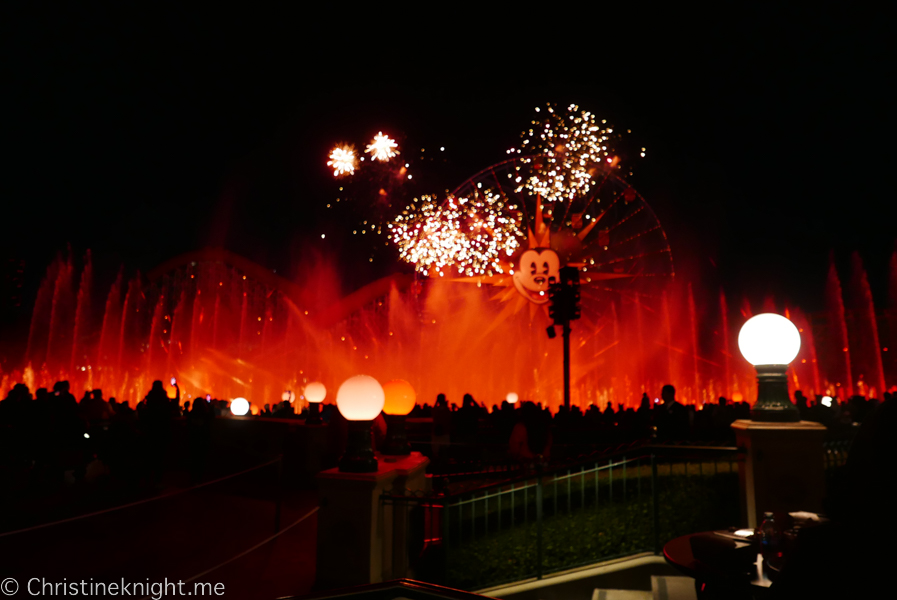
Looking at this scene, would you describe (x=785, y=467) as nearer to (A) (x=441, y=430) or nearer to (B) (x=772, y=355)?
(B) (x=772, y=355)

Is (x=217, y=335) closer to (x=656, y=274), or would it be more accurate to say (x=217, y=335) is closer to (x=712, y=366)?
(x=656, y=274)

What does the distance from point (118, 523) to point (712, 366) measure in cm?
4130

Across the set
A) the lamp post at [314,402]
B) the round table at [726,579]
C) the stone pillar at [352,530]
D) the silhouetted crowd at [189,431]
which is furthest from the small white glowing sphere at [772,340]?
the lamp post at [314,402]

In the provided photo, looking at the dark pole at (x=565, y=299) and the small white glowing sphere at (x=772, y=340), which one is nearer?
the small white glowing sphere at (x=772, y=340)

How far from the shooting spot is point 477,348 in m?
30.1

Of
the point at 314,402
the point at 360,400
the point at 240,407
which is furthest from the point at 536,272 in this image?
the point at 360,400

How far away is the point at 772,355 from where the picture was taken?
5.38 metres

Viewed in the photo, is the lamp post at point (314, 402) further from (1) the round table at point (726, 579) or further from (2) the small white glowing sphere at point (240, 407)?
(1) the round table at point (726, 579)

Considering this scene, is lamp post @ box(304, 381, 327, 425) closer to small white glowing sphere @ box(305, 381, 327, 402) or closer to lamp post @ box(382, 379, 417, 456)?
small white glowing sphere @ box(305, 381, 327, 402)

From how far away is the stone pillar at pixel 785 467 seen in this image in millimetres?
5219

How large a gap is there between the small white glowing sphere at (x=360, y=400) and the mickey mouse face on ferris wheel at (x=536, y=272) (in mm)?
17617

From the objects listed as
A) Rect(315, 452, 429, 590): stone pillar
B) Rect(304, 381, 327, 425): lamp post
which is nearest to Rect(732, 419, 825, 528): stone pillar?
Rect(315, 452, 429, 590): stone pillar

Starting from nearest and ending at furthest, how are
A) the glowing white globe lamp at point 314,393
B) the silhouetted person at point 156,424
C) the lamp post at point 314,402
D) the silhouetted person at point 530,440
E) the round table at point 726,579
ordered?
the round table at point 726,579 < the silhouetted person at point 530,440 < the silhouetted person at point 156,424 < the lamp post at point 314,402 < the glowing white globe lamp at point 314,393

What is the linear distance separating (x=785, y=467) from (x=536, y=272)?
18604 mm
